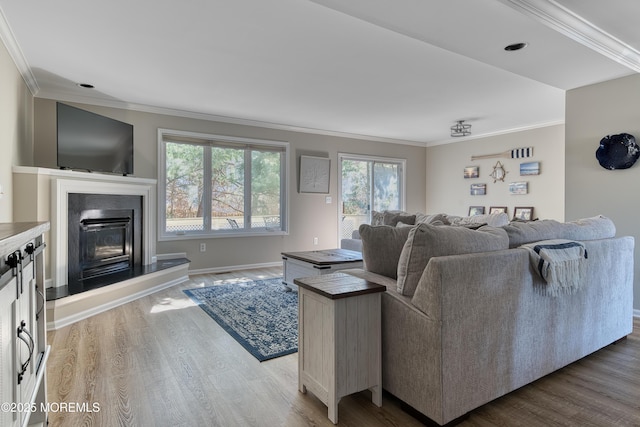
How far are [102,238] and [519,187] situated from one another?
6301 mm

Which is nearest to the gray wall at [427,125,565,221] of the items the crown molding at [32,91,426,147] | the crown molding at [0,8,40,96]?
the crown molding at [32,91,426,147]

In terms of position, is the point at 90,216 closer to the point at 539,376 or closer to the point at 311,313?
the point at 311,313

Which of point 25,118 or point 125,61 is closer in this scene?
point 125,61

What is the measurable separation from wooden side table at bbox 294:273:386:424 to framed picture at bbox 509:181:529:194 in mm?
5337

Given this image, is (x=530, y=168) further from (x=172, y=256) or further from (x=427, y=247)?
(x=172, y=256)

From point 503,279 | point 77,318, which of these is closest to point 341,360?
point 503,279

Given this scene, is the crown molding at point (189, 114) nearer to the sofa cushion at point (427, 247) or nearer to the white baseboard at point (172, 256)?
the white baseboard at point (172, 256)

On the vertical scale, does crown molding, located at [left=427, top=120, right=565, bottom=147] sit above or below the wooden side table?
above

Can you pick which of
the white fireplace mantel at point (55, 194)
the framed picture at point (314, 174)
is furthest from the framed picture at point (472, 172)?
the white fireplace mantel at point (55, 194)

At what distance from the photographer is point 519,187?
6.18 m

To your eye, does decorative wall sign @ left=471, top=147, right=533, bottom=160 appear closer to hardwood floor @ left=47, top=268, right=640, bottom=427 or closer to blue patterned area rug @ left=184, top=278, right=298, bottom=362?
hardwood floor @ left=47, top=268, right=640, bottom=427

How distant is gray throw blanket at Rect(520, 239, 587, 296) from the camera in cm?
196

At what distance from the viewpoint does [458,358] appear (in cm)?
168

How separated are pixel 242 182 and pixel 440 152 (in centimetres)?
431
